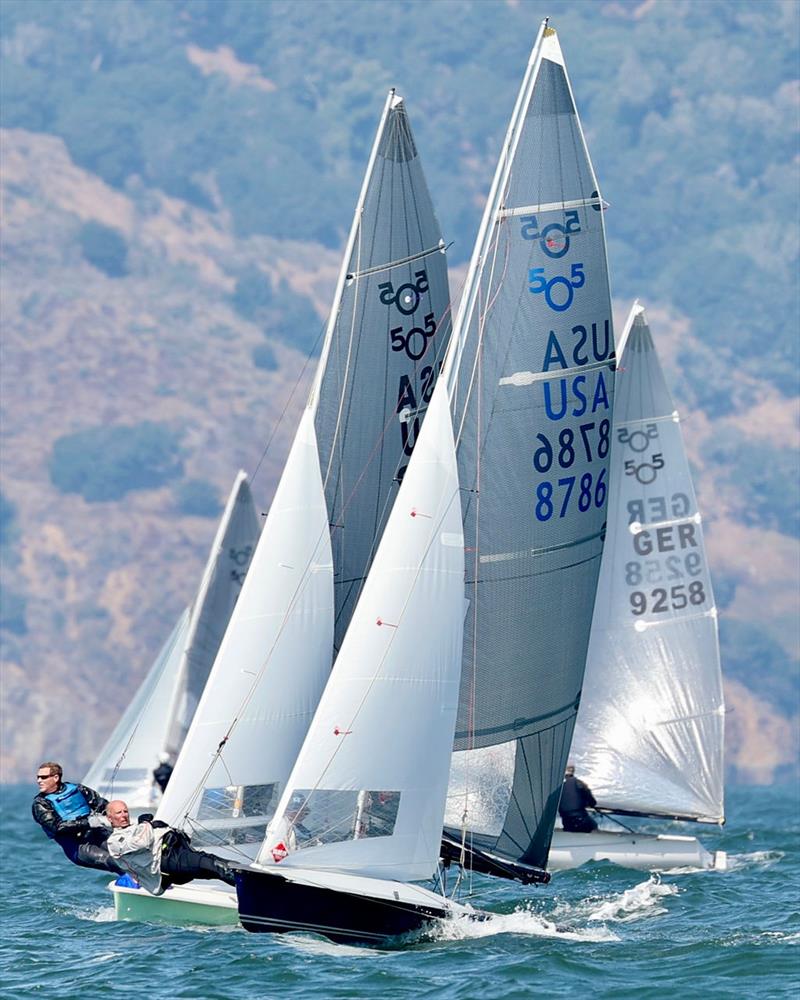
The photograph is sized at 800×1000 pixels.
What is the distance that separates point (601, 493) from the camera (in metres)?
21.4

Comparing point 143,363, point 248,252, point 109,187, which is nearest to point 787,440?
point 143,363

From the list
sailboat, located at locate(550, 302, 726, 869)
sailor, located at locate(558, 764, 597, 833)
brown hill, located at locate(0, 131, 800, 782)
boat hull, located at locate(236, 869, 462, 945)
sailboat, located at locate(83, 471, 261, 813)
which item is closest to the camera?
boat hull, located at locate(236, 869, 462, 945)

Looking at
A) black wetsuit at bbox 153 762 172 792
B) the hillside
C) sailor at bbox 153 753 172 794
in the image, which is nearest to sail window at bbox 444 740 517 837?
sailor at bbox 153 753 172 794

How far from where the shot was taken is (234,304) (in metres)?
152

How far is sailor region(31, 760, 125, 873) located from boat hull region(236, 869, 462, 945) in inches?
64.0

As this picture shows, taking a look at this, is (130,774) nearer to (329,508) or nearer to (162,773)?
(162,773)

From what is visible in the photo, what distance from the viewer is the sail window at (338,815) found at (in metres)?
18.6

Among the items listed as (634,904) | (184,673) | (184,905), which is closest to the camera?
(184,905)

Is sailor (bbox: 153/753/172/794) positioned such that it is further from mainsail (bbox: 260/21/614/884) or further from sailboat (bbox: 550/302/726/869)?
mainsail (bbox: 260/21/614/884)

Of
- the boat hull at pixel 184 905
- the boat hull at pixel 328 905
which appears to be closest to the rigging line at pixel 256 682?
the boat hull at pixel 184 905

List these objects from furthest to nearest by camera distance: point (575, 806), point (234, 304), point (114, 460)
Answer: point (234, 304) < point (114, 460) < point (575, 806)

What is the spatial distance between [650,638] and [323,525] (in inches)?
334

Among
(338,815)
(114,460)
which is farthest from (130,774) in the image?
(114,460)

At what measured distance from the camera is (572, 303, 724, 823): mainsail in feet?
95.6
